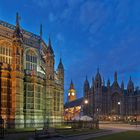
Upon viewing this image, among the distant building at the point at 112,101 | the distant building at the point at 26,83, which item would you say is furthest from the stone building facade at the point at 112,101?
the distant building at the point at 26,83

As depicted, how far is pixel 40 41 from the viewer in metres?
63.8

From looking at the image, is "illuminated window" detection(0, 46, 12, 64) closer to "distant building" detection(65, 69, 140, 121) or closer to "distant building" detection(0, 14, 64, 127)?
"distant building" detection(0, 14, 64, 127)

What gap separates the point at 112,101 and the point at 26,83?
11991 cm

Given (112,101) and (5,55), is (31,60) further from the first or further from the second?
(112,101)

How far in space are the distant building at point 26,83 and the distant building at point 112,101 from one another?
3954 inches

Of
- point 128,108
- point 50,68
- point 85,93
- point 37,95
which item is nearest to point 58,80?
point 50,68

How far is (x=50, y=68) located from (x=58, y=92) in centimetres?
730

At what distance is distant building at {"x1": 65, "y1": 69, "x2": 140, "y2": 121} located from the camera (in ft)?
528

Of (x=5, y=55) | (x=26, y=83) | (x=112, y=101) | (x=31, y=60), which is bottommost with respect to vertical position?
(x=112, y=101)

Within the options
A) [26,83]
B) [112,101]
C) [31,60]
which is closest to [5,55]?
[31,60]

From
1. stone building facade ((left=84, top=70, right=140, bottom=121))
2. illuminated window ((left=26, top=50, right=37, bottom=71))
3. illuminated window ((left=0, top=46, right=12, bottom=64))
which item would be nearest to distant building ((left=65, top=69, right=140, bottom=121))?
stone building facade ((left=84, top=70, right=140, bottom=121))

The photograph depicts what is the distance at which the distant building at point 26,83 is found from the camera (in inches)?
1896

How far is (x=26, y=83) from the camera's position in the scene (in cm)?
5206

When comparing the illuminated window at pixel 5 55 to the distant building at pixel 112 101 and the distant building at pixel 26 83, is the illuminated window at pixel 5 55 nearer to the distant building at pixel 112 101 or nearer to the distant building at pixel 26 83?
the distant building at pixel 26 83
